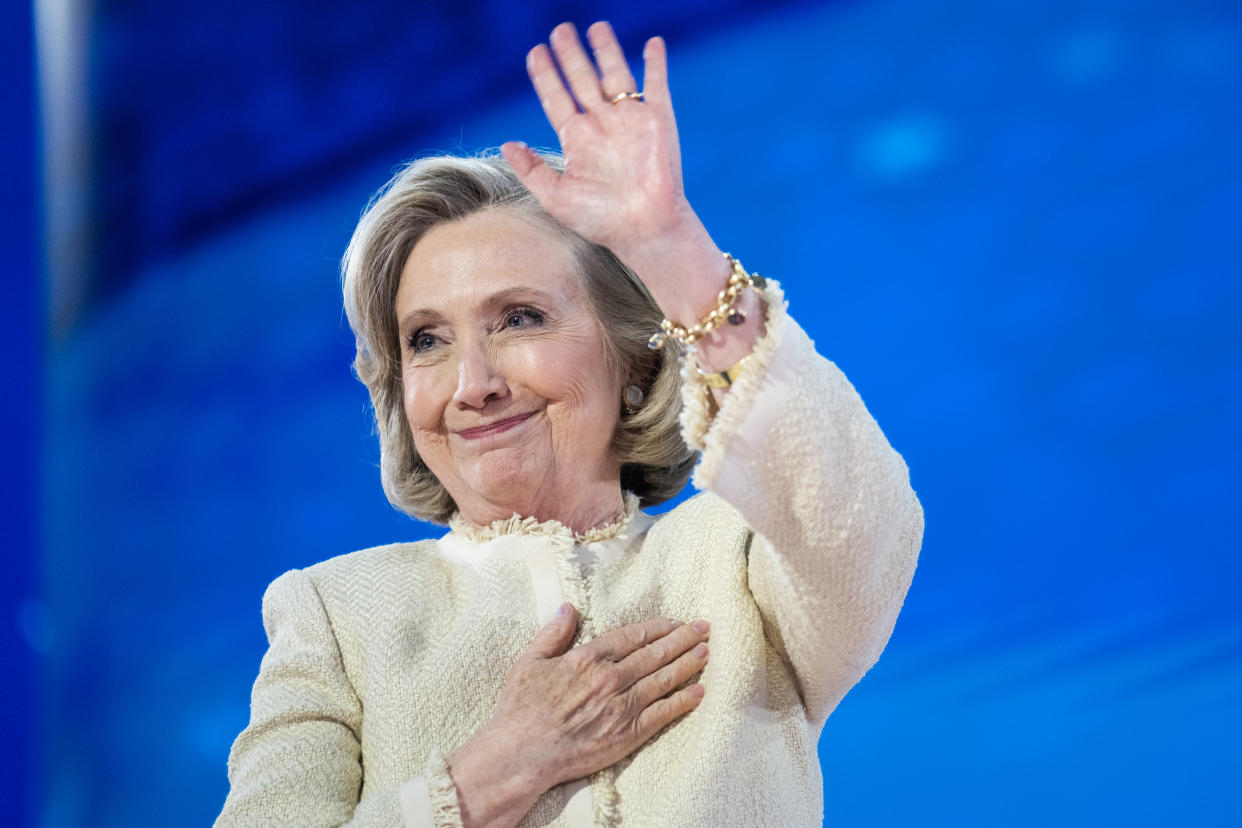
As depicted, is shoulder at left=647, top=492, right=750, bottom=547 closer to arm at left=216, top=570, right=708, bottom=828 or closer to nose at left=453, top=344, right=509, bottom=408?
arm at left=216, top=570, right=708, bottom=828

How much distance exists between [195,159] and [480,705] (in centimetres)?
209

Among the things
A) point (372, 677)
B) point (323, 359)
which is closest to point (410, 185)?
point (372, 677)

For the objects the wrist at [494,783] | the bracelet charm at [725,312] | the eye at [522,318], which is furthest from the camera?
the eye at [522,318]

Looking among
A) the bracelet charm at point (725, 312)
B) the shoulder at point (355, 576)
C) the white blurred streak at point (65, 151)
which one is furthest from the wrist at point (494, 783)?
the white blurred streak at point (65, 151)

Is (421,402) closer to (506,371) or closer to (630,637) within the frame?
(506,371)

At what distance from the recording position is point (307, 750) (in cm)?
144

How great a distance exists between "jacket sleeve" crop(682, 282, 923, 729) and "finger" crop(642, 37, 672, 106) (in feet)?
0.69

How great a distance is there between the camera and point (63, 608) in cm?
300

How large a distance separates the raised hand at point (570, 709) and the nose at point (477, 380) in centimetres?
28

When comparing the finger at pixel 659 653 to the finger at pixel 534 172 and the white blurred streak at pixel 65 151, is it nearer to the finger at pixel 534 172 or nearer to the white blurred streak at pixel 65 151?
the finger at pixel 534 172

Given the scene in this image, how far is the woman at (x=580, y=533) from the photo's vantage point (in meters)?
1.17

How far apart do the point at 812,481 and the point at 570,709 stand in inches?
16.4

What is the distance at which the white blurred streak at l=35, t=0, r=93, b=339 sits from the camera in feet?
9.98

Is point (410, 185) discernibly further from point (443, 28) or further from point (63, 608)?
point (63, 608)
